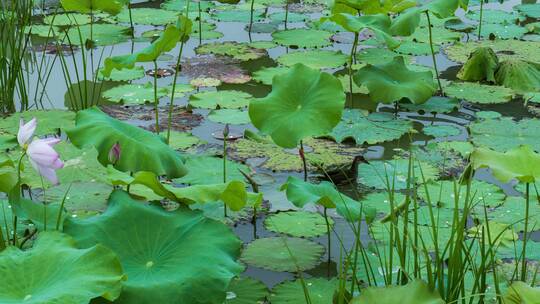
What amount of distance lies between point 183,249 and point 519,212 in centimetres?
114

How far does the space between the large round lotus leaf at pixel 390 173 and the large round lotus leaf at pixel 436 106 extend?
518 mm

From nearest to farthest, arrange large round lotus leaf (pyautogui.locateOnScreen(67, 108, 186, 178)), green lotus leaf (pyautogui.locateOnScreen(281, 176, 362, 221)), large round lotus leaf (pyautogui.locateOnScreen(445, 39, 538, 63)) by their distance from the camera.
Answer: green lotus leaf (pyautogui.locateOnScreen(281, 176, 362, 221)) → large round lotus leaf (pyautogui.locateOnScreen(67, 108, 186, 178)) → large round lotus leaf (pyautogui.locateOnScreen(445, 39, 538, 63))

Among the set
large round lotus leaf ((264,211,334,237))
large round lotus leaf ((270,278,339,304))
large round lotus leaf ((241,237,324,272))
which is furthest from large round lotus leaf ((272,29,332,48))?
large round lotus leaf ((270,278,339,304))

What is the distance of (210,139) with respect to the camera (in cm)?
327

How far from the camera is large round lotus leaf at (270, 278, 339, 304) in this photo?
2.22 meters

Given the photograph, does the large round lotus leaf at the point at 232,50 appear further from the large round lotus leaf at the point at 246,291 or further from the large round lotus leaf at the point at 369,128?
the large round lotus leaf at the point at 246,291

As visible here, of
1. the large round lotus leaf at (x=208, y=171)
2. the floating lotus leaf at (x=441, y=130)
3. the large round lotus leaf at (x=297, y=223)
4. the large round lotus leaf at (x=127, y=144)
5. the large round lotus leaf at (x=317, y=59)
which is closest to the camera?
the large round lotus leaf at (x=127, y=144)

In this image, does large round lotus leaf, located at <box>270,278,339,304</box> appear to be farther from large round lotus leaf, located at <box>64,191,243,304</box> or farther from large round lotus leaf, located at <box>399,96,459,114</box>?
large round lotus leaf, located at <box>399,96,459,114</box>

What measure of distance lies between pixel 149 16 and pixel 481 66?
1760mm

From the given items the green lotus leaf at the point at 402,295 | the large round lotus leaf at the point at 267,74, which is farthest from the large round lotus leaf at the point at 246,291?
the large round lotus leaf at the point at 267,74

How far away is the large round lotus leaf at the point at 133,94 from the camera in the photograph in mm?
3582

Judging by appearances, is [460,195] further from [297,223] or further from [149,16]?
[149,16]

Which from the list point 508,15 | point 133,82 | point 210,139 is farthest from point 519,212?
point 508,15

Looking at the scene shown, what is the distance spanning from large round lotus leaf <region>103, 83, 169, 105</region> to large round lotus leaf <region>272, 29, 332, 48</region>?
0.85m
